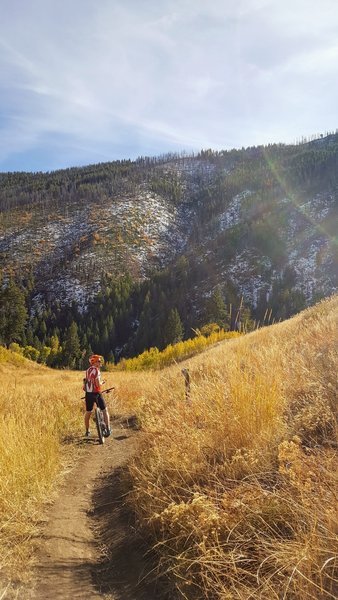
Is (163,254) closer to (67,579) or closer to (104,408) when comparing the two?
(104,408)

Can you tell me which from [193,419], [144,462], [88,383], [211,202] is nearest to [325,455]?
[193,419]

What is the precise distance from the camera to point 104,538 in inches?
155

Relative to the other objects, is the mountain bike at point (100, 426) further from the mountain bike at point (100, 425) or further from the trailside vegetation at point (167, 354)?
the trailside vegetation at point (167, 354)

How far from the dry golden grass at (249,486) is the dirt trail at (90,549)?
10.4 inches

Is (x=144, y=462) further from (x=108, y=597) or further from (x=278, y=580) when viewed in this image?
(x=278, y=580)

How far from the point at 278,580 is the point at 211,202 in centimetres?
19964

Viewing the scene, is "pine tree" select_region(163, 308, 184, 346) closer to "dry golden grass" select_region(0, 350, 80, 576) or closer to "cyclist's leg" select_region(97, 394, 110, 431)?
"cyclist's leg" select_region(97, 394, 110, 431)

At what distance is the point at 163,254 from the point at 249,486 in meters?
165

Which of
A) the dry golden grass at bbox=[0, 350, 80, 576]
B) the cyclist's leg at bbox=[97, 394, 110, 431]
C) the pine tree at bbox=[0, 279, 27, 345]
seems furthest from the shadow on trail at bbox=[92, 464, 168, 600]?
the pine tree at bbox=[0, 279, 27, 345]

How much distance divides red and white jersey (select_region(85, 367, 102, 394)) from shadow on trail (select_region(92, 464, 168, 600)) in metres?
4.13

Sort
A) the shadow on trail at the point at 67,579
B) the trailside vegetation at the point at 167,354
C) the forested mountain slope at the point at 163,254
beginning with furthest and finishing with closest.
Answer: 1. the forested mountain slope at the point at 163,254
2. the trailside vegetation at the point at 167,354
3. the shadow on trail at the point at 67,579

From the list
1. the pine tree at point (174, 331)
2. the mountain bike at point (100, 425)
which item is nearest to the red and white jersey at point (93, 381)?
the mountain bike at point (100, 425)

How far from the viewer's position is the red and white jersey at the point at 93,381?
912 cm

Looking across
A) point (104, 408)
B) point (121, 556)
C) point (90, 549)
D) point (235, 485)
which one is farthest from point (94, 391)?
point (235, 485)
